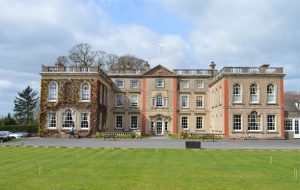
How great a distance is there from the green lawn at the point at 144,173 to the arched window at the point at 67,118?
2452 centimetres

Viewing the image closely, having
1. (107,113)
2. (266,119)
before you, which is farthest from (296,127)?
(107,113)

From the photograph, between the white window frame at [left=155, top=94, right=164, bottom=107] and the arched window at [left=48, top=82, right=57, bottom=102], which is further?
the white window frame at [left=155, top=94, right=164, bottom=107]

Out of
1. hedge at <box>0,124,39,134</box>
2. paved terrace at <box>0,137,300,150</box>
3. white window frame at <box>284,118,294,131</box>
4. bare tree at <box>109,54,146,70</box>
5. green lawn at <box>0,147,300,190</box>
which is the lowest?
green lawn at <box>0,147,300,190</box>

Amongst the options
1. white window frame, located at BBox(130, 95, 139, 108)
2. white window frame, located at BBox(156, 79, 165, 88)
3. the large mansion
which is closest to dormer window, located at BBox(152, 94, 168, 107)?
white window frame, located at BBox(156, 79, 165, 88)

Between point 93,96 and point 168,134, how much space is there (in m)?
14.4

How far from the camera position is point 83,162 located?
683 inches

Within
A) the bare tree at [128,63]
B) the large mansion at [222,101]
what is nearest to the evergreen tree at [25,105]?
the bare tree at [128,63]

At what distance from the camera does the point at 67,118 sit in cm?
4372

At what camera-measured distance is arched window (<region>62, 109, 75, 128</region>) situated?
43625 mm

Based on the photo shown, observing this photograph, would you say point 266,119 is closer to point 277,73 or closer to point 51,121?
point 277,73

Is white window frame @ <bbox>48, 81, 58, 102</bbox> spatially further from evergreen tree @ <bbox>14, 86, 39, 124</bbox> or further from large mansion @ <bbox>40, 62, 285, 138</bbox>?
evergreen tree @ <bbox>14, 86, 39, 124</bbox>

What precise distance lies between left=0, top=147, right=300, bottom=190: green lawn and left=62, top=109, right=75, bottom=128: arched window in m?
24.5

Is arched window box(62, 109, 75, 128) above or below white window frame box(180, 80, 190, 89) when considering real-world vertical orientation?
below

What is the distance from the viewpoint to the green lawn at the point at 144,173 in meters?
11.7
